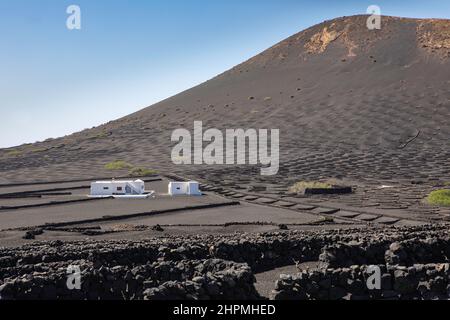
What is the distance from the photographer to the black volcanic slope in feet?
181

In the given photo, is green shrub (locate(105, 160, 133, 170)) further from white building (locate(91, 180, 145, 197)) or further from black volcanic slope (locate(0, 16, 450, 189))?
white building (locate(91, 180, 145, 197))

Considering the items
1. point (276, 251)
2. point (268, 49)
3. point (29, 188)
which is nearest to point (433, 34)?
point (268, 49)

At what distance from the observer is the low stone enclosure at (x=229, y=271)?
12609 millimetres

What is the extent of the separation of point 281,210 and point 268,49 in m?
87.9

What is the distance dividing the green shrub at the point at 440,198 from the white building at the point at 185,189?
15.5 meters

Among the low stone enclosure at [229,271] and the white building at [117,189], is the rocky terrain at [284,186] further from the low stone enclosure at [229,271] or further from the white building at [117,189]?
the white building at [117,189]

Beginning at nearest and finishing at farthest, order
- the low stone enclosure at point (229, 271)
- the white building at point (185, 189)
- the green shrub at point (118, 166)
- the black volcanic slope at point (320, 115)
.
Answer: the low stone enclosure at point (229, 271) < the white building at point (185, 189) < the black volcanic slope at point (320, 115) < the green shrub at point (118, 166)

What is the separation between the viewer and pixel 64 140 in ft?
291

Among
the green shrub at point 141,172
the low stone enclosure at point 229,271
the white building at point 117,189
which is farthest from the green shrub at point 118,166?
the low stone enclosure at point 229,271

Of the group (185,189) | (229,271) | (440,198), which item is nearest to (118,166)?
(185,189)

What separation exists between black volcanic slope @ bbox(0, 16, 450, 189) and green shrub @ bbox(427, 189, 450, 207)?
32.9 feet

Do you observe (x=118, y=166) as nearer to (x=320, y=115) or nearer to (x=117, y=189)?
(x=117, y=189)

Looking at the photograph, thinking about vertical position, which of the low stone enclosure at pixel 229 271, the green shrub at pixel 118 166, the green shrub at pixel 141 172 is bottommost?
the low stone enclosure at pixel 229 271

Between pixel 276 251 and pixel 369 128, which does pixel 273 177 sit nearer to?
pixel 369 128
